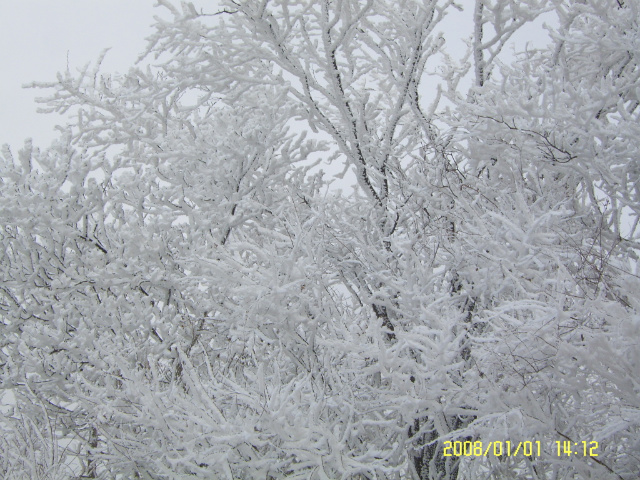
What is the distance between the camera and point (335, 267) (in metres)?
4.61

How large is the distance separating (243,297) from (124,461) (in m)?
1.50

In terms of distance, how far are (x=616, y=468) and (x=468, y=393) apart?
A: 88 centimetres

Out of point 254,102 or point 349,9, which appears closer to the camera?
point 349,9

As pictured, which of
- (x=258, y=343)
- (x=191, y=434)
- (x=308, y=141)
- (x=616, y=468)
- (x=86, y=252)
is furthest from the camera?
(x=308, y=141)

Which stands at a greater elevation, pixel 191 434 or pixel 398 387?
pixel 398 387

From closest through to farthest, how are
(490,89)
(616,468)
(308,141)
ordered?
(616,468) < (490,89) < (308,141)

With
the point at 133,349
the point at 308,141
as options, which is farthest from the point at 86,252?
the point at 308,141

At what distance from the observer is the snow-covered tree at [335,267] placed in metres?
2.59

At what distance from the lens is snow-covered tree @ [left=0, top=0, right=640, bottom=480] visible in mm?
2590

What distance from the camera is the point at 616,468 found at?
254cm

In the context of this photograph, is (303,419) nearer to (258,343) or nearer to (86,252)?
(258,343)

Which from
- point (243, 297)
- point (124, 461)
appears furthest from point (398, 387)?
point (124, 461)

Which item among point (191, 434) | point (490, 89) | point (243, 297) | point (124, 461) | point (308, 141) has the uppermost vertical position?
point (308, 141)

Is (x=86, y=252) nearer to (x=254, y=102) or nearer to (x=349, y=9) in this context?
(x=254, y=102)
